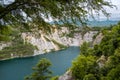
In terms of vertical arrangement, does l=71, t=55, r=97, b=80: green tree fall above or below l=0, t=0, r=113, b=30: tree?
below

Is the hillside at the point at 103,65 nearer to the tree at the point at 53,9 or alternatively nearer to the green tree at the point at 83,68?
the green tree at the point at 83,68

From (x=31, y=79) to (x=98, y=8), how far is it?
53823 mm

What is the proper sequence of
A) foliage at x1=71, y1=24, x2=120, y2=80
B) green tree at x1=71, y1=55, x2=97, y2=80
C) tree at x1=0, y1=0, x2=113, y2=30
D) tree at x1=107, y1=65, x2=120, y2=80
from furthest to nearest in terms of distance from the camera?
green tree at x1=71, y1=55, x2=97, y2=80 < foliage at x1=71, y1=24, x2=120, y2=80 < tree at x1=107, y1=65, x2=120, y2=80 < tree at x1=0, y1=0, x2=113, y2=30

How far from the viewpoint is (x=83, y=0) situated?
7.23 meters

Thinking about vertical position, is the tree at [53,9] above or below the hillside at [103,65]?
above

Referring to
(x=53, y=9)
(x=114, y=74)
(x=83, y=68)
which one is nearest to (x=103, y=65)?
(x=83, y=68)

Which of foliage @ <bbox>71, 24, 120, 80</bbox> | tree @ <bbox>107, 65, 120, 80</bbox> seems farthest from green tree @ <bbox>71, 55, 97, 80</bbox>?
tree @ <bbox>107, 65, 120, 80</bbox>

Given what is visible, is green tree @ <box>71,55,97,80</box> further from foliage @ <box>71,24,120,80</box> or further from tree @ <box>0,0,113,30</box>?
tree @ <box>0,0,113,30</box>

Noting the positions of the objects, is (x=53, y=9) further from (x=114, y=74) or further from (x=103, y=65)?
(x=103, y=65)

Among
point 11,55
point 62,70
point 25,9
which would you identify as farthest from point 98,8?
point 11,55

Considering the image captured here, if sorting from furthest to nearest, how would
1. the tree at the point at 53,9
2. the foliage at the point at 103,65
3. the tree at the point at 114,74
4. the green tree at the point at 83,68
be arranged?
the green tree at the point at 83,68 < the foliage at the point at 103,65 < the tree at the point at 114,74 < the tree at the point at 53,9

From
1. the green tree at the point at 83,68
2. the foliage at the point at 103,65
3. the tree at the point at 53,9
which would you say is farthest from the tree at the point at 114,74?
the tree at the point at 53,9

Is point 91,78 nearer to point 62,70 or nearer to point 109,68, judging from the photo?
point 109,68

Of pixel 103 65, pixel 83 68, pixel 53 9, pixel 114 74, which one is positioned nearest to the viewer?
pixel 53 9
